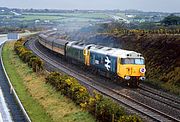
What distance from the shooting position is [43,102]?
2877cm

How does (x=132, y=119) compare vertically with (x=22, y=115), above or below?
above

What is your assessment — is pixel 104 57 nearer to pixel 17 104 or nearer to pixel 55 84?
pixel 55 84

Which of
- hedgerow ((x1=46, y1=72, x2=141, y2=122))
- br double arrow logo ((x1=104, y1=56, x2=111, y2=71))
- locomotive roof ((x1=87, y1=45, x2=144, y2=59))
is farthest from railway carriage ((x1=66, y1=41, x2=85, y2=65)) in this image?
hedgerow ((x1=46, y1=72, x2=141, y2=122))

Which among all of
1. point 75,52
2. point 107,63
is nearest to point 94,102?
point 107,63

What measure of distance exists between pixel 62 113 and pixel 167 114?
239 inches

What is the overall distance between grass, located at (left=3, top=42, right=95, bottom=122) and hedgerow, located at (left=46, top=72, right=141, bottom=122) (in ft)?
1.30

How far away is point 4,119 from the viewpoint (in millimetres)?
23547

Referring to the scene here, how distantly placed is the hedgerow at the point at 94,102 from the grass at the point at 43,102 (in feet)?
1.30

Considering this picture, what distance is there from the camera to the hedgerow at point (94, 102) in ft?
67.1

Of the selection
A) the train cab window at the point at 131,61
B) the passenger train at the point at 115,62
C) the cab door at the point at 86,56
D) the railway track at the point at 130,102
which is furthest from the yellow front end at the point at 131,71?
the cab door at the point at 86,56

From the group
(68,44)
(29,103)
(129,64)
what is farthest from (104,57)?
(68,44)

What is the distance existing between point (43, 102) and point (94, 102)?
21.8 ft

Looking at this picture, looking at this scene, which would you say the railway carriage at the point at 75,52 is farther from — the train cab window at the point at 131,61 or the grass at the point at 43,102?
the train cab window at the point at 131,61

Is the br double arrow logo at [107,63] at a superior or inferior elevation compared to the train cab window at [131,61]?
inferior
